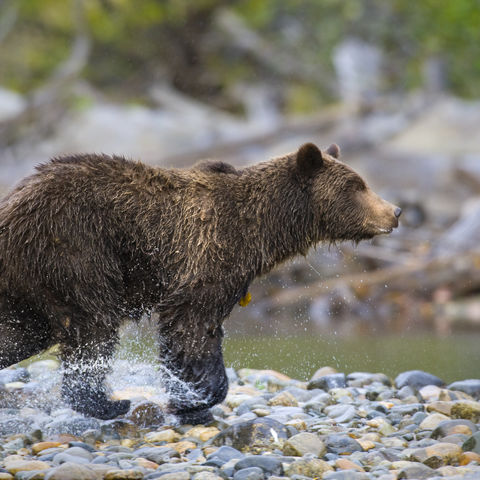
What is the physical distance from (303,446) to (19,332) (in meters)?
1.87

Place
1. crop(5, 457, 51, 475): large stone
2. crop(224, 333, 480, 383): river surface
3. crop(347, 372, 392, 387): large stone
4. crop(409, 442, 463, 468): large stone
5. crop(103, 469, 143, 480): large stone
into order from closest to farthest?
1. crop(103, 469, 143, 480): large stone
2. crop(5, 457, 51, 475): large stone
3. crop(409, 442, 463, 468): large stone
4. crop(347, 372, 392, 387): large stone
5. crop(224, 333, 480, 383): river surface

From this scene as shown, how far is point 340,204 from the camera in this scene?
223 inches

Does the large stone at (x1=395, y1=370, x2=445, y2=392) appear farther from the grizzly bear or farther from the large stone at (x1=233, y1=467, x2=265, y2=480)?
the large stone at (x1=233, y1=467, x2=265, y2=480)

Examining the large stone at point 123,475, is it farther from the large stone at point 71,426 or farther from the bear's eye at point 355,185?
the bear's eye at point 355,185

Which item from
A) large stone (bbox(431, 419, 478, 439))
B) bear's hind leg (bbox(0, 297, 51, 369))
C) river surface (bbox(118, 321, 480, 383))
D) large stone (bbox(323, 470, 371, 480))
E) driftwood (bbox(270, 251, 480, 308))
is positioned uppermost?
driftwood (bbox(270, 251, 480, 308))

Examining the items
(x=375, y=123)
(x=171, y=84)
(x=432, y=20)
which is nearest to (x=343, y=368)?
(x=375, y=123)

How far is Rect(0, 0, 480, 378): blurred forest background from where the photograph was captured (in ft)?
44.0

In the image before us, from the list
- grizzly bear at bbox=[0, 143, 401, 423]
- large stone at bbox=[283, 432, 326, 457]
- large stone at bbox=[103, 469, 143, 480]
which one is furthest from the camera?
grizzly bear at bbox=[0, 143, 401, 423]

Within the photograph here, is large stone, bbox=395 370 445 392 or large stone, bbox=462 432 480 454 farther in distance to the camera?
large stone, bbox=395 370 445 392

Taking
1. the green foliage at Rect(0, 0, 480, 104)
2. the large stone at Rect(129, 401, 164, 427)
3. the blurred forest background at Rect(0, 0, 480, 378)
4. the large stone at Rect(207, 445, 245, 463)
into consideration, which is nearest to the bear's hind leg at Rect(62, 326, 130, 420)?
the large stone at Rect(129, 401, 164, 427)

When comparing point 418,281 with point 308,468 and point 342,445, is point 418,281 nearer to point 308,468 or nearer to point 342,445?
point 342,445

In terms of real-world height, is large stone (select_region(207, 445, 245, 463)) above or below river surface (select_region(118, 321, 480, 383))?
below

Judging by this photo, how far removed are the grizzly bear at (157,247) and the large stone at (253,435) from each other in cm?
43

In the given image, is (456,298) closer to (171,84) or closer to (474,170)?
(474,170)
